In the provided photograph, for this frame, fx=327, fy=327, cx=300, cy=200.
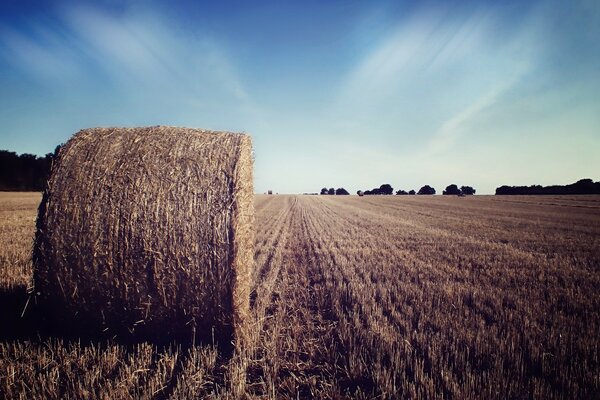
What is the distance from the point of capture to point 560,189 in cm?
6644

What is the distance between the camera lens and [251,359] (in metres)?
4.02

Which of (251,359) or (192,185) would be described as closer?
(251,359)

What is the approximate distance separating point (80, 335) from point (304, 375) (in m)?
3.11

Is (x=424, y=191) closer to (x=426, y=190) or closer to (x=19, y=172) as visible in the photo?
(x=426, y=190)

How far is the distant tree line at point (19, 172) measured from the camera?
58.2 metres

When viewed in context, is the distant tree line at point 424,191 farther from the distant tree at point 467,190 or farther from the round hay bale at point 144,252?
the round hay bale at point 144,252

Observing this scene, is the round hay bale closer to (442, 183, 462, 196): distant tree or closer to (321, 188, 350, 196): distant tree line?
(442, 183, 462, 196): distant tree

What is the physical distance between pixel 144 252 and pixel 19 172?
244 feet

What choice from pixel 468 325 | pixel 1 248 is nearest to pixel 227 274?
pixel 468 325

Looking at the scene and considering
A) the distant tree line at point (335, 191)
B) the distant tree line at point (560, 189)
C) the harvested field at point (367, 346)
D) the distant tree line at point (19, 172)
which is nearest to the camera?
the harvested field at point (367, 346)

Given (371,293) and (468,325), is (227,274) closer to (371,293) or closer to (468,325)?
(371,293)

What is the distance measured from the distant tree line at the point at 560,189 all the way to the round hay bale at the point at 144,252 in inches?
3057

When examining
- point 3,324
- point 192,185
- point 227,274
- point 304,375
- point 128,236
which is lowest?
point 304,375

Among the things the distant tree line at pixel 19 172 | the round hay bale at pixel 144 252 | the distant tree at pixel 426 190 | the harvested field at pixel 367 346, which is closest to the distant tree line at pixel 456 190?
the distant tree at pixel 426 190
